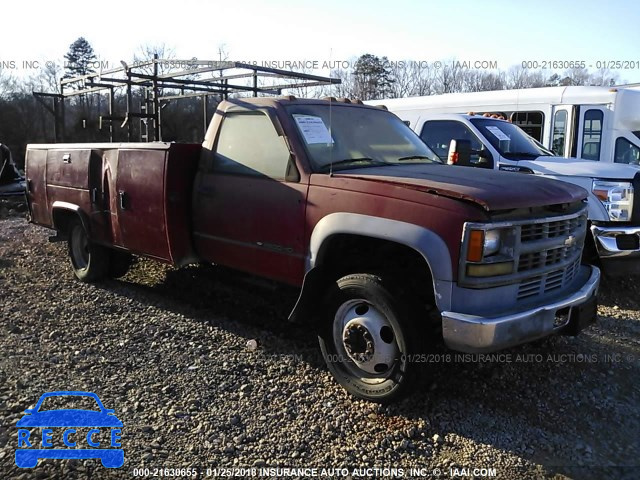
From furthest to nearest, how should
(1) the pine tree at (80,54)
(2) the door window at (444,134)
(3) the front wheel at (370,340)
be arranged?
(1) the pine tree at (80,54) < (2) the door window at (444,134) < (3) the front wheel at (370,340)

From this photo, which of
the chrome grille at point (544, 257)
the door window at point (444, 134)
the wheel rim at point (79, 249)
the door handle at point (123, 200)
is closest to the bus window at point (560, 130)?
the door window at point (444, 134)

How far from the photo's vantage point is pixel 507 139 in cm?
702

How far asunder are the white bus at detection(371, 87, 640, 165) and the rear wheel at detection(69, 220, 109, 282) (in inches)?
221

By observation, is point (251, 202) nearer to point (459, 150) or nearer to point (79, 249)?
point (459, 150)

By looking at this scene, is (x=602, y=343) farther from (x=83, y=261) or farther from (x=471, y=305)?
(x=83, y=261)

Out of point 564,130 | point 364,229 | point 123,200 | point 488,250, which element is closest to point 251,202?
point 364,229

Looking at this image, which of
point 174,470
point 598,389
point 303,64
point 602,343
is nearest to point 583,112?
point 303,64

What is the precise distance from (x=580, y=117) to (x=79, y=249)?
7781 millimetres

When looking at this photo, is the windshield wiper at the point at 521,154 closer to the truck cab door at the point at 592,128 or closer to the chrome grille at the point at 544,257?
the truck cab door at the point at 592,128

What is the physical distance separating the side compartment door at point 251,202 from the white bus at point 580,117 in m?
5.56

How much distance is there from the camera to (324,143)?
4324 millimetres

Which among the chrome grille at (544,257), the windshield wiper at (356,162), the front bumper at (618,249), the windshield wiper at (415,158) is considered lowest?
the front bumper at (618,249)

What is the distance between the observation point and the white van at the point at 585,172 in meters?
5.83

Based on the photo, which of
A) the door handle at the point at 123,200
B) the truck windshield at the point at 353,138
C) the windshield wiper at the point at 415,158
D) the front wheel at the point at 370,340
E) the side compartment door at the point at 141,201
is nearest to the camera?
the front wheel at the point at 370,340
